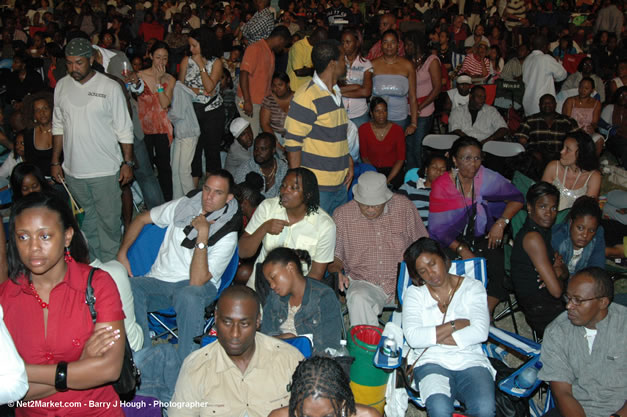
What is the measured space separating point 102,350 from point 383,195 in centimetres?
246

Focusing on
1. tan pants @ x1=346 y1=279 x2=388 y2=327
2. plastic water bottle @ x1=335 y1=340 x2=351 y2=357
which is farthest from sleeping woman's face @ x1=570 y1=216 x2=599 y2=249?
plastic water bottle @ x1=335 y1=340 x2=351 y2=357

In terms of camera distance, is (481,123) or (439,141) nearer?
(439,141)

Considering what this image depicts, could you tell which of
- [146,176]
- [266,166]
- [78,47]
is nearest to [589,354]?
[266,166]

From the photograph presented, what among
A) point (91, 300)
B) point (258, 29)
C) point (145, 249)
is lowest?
point (145, 249)

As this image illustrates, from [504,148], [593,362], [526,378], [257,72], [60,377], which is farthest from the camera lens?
[504,148]

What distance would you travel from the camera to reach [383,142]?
236 inches

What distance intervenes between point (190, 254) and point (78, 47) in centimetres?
188

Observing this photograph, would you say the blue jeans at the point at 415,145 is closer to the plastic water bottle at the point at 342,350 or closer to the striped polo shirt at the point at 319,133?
the striped polo shirt at the point at 319,133

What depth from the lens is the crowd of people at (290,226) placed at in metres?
2.48

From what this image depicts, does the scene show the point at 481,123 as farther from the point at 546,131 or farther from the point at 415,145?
the point at 415,145

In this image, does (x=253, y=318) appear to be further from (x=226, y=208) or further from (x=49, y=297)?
(x=226, y=208)

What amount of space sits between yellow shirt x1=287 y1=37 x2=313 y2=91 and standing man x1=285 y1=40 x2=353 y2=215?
2.37 m

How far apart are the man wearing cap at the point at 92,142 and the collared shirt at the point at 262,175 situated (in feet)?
3.29

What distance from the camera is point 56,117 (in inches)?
188
